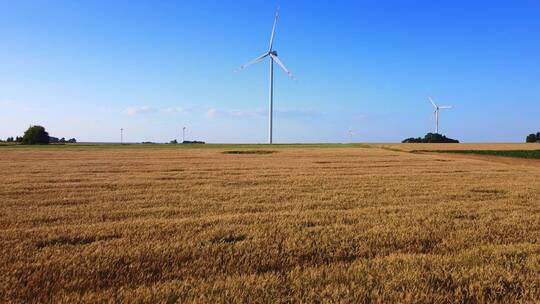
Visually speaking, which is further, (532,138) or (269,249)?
(532,138)

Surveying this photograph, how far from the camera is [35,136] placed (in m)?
124

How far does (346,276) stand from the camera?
6043 millimetres

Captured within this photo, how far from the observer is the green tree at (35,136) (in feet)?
405

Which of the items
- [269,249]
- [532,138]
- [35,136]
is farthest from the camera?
[532,138]

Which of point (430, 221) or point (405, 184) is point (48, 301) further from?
point (405, 184)

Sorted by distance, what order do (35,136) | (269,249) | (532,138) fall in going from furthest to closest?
(532,138) < (35,136) < (269,249)

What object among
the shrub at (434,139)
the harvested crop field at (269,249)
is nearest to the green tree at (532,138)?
the shrub at (434,139)

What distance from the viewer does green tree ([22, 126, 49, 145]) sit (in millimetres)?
123438

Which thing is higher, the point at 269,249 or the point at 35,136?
the point at 35,136

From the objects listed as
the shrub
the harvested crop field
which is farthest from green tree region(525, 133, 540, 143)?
the harvested crop field

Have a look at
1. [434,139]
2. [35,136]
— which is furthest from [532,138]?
[35,136]

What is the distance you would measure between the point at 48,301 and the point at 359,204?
9382 mm

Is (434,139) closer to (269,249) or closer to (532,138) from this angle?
(532,138)

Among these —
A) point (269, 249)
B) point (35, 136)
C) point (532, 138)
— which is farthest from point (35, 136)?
point (532, 138)
